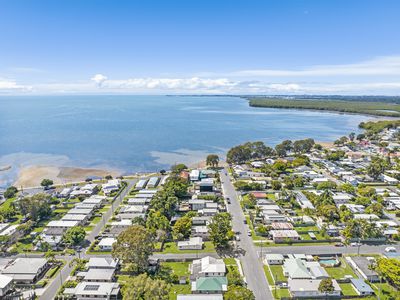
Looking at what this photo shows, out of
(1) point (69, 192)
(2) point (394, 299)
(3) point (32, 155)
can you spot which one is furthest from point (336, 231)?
(3) point (32, 155)

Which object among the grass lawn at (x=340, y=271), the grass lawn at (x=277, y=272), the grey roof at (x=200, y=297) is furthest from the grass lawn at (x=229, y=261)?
the grass lawn at (x=340, y=271)

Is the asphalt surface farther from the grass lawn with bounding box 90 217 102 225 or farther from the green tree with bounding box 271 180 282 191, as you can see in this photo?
the grass lawn with bounding box 90 217 102 225

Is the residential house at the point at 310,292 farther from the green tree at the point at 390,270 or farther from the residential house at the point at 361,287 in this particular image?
the green tree at the point at 390,270

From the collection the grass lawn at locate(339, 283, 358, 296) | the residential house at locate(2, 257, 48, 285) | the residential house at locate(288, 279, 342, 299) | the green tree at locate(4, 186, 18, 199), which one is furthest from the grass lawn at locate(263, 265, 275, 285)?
the green tree at locate(4, 186, 18, 199)

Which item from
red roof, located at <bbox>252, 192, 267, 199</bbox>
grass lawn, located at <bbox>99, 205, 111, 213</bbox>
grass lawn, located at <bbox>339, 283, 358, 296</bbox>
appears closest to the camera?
grass lawn, located at <bbox>339, 283, 358, 296</bbox>

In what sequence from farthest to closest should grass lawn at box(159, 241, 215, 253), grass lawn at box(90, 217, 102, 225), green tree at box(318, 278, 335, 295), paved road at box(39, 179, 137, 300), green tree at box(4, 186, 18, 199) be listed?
1. green tree at box(4, 186, 18, 199)
2. grass lawn at box(90, 217, 102, 225)
3. grass lawn at box(159, 241, 215, 253)
4. paved road at box(39, 179, 137, 300)
5. green tree at box(318, 278, 335, 295)

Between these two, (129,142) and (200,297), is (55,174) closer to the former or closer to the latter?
(129,142)
